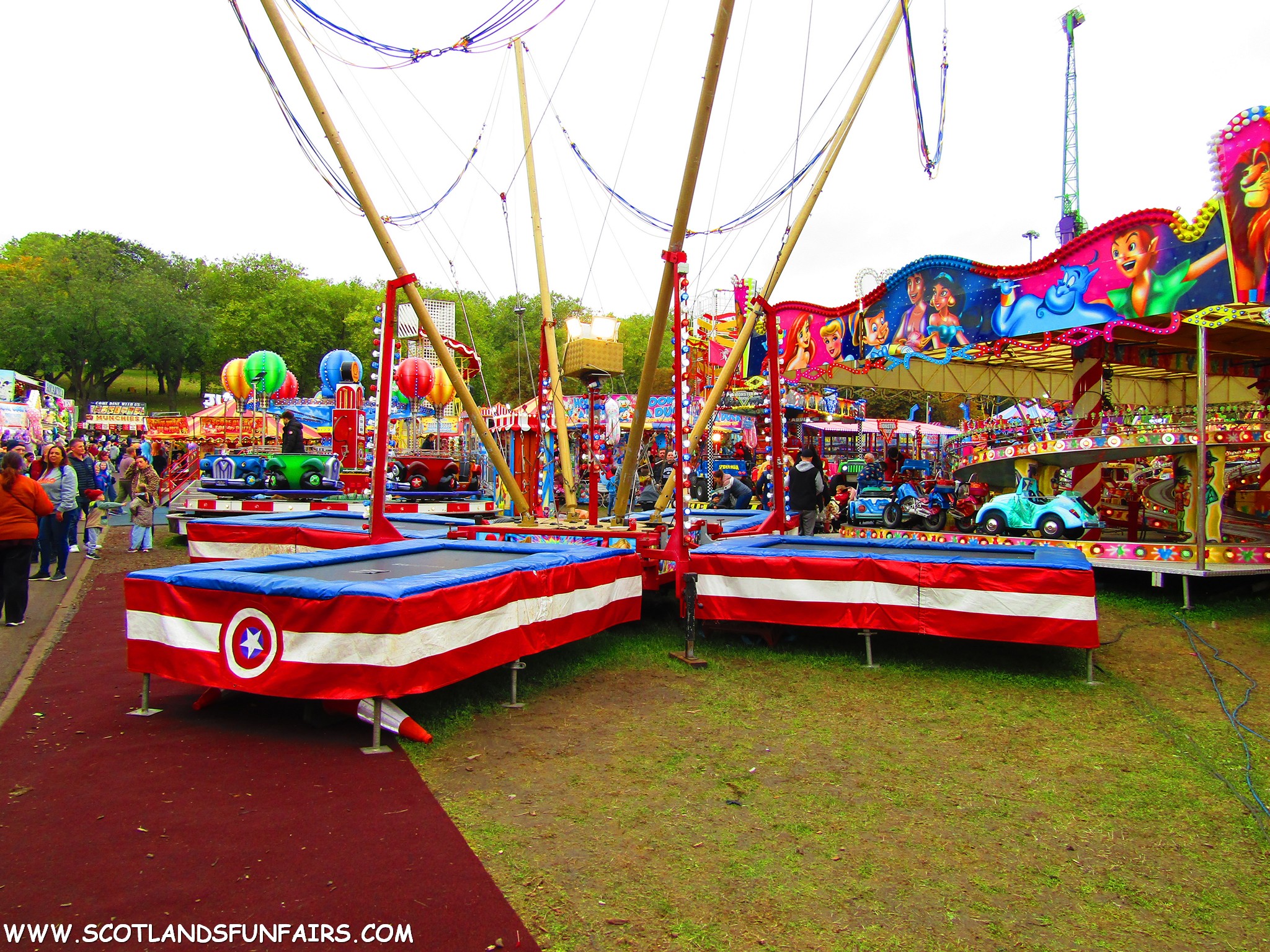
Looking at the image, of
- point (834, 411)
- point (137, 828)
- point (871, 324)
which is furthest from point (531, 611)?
point (834, 411)

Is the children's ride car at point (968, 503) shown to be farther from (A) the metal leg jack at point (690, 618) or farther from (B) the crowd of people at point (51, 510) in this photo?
(B) the crowd of people at point (51, 510)

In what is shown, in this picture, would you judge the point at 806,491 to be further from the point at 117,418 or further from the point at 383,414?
the point at 117,418

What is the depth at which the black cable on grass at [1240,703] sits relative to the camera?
4.23m

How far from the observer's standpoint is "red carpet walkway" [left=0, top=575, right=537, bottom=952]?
2.87 m

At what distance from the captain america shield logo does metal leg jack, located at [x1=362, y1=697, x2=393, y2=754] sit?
674 mm

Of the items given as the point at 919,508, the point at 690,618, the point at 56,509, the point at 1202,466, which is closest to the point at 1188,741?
the point at 690,618

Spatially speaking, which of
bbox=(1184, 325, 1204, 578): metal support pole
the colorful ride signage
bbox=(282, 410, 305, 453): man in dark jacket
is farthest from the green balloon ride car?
the colorful ride signage

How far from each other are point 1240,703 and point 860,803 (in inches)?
143

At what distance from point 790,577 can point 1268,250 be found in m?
6.50

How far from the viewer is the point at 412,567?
21.4 ft

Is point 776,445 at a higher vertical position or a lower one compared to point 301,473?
higher

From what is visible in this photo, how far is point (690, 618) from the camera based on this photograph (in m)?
7.02

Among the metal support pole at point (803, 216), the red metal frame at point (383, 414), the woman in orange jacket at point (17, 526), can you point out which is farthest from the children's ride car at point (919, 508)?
the woman in orange jacket at point (17, 526)

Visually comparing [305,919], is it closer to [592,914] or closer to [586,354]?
[592,914]
